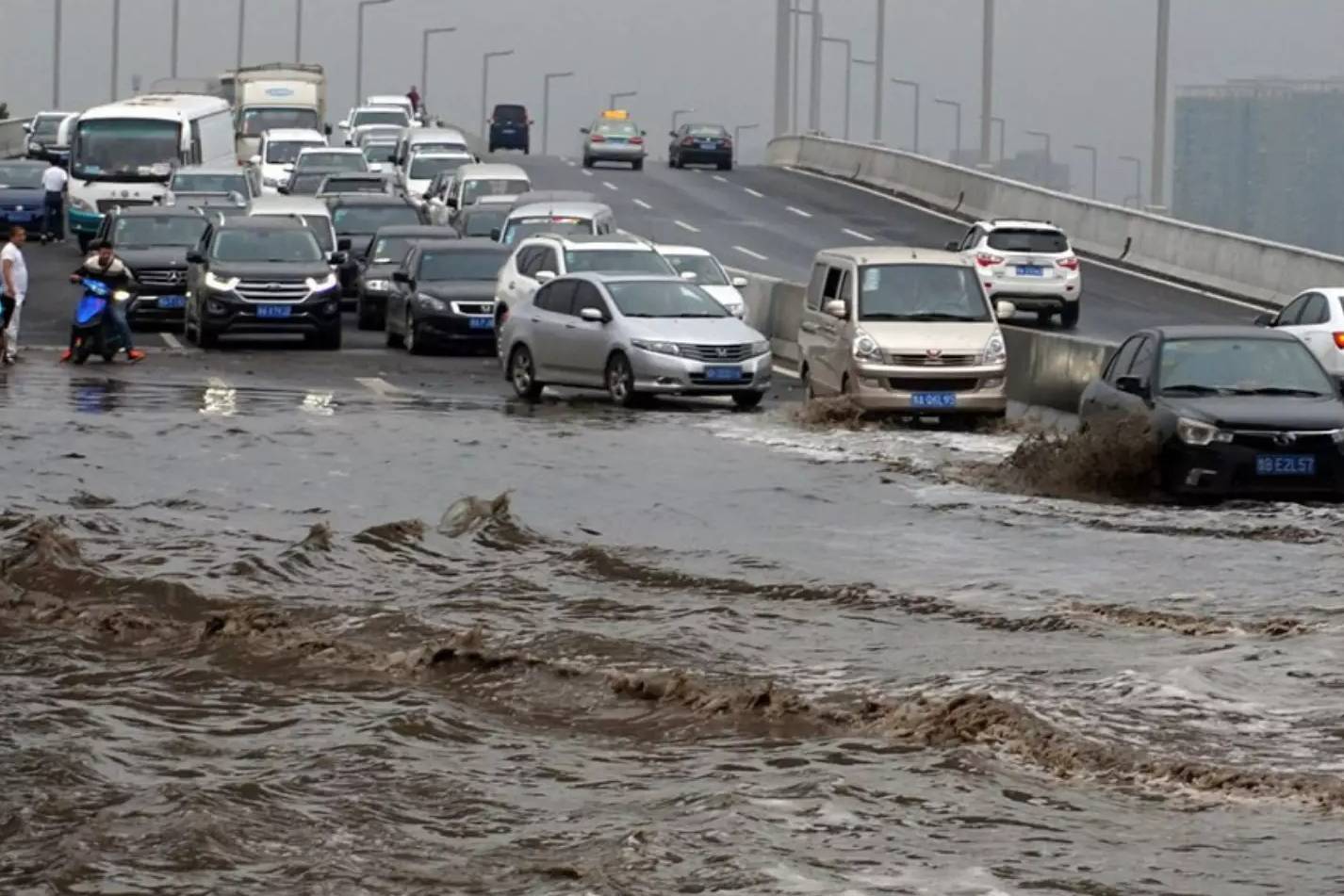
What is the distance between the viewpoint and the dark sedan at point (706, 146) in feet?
258

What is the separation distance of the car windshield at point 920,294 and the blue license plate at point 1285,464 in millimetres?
7315

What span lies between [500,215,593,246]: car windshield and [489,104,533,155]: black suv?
5495 cm

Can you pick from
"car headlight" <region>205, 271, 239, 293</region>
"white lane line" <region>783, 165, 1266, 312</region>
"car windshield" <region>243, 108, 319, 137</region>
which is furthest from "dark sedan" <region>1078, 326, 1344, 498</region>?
"car windshield" <region>243, 108, 319, 137</region>

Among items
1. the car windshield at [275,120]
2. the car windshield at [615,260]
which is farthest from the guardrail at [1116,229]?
the car windshield at [275,120]

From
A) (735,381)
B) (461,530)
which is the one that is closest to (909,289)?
(735,381)

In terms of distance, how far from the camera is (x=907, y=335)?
81.6 feet

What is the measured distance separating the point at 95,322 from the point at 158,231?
8.38 metres

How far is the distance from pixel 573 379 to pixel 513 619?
43.8 feet

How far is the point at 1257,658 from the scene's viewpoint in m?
12.8

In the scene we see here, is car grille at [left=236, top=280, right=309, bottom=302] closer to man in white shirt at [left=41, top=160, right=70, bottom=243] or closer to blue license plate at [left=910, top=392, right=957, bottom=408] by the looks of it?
blue license plate at [left=910, top=392, right=957, bottom=408]

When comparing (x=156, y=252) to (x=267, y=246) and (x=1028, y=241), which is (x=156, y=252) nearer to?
(x=267, y=246)

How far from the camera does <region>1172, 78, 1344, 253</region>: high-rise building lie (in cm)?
4503

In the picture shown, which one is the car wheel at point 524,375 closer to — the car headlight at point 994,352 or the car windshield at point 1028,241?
the car headlight at point 994,352

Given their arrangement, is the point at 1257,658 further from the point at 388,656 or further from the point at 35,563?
the point at 35,563
